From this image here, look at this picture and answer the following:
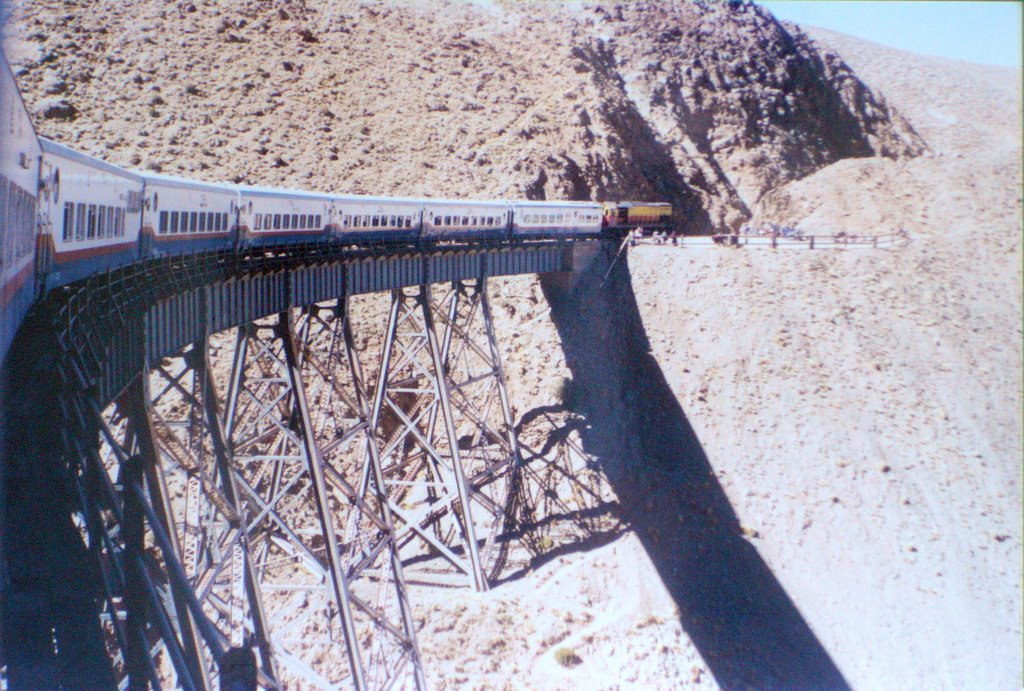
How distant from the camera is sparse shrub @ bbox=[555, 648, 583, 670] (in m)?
15.6

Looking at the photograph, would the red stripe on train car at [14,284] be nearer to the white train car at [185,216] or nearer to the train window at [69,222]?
the train window at [69,222]

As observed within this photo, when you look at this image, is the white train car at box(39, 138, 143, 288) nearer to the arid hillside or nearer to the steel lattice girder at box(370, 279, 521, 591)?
the steel lattice girder at box(370, 279, 521, 591)

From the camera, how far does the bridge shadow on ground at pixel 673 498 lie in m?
16.0

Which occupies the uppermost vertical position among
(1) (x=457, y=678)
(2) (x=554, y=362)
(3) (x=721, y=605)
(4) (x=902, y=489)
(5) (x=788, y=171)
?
(5) (x=788, y=171)

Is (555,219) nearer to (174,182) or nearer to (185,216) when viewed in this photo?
(185,216)

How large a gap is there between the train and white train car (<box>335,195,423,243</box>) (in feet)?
0.08

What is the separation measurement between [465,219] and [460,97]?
1702 cm

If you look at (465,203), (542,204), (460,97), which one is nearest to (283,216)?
(465,203)

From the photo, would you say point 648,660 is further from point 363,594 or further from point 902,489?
point 902,489

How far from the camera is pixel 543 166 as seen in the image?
1180 inches

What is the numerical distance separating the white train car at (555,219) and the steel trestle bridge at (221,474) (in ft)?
2.36

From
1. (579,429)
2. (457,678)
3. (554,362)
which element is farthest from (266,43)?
(457,678)

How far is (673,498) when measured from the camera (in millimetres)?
19656

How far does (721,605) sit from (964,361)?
1191 centimetres
